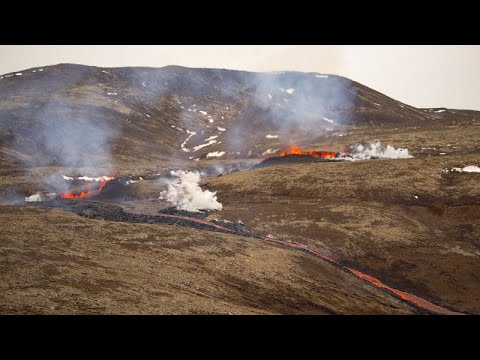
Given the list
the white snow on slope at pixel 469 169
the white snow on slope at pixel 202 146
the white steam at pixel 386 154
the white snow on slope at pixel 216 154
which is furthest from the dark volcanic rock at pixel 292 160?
the white snow on slope at pixel 202 146

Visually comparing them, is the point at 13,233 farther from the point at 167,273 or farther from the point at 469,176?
the point at 469,176

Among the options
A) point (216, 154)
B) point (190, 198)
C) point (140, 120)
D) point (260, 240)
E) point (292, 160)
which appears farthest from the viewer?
point (140, 120)

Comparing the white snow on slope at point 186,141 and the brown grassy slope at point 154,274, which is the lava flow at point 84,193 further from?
the white snow on slope at point 186,141

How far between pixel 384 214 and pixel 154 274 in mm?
31271

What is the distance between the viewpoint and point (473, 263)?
34.9 meters

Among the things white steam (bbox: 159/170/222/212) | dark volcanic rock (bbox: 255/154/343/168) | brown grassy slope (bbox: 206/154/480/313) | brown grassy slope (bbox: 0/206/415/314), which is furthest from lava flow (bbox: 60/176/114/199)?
dark volcanic rock (bbox: 255/154/343/168)

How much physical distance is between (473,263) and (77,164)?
→ 8868 cm

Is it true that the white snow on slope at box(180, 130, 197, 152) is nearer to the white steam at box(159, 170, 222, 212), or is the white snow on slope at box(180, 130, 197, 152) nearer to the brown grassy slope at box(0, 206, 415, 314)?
the white steam at box(159, 170, 222, 212)

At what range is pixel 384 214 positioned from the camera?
152 ft

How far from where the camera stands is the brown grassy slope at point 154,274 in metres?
18.1

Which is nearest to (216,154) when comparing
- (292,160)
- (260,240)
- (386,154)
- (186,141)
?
(186,141)

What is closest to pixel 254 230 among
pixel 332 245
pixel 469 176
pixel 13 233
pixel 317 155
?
pixel 332 245

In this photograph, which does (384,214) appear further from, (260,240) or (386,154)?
(386,154)

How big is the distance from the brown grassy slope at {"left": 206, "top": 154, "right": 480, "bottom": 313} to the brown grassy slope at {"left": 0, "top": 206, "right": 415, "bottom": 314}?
6397 millimetres
